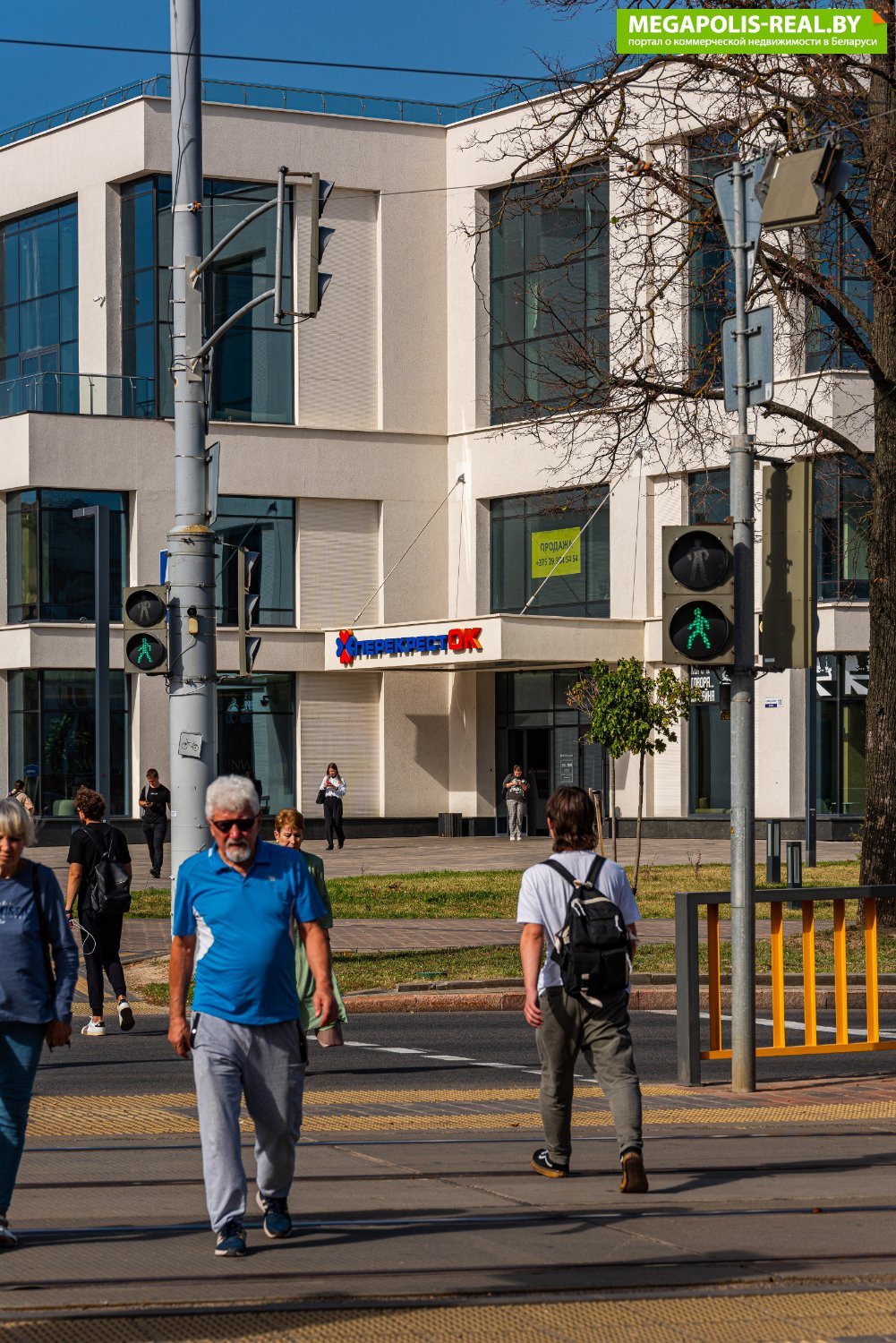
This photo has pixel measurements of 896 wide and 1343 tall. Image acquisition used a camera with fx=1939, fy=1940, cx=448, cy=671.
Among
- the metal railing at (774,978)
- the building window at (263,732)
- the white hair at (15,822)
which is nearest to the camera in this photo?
the white hair at (15,822)

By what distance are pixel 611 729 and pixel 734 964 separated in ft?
58.9

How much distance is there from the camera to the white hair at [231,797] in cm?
655

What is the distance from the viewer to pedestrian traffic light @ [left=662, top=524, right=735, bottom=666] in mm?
10508

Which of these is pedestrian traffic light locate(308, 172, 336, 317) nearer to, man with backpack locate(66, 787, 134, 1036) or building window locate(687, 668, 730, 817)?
man with backpack locate(66, 787, 134, 1036)

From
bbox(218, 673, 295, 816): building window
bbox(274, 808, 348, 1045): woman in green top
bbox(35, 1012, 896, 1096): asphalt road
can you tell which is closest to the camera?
bbox(274, 808, 348, 1045): woman in green top

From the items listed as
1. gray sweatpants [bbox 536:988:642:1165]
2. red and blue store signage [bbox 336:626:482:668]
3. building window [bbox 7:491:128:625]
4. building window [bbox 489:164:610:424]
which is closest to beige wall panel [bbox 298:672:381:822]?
red and blue store signage [bbox 336:626:482:668]

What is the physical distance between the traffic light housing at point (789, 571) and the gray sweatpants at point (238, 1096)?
485 cm

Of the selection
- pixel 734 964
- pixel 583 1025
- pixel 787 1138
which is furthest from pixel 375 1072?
pixel 583 1025

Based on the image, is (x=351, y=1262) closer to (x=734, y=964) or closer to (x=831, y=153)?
(x=734, y=964)

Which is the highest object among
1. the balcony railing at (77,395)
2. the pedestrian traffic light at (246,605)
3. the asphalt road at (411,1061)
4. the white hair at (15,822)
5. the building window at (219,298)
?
the building window at (219,298)

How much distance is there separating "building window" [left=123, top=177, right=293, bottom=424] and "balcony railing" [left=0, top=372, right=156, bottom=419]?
24cm

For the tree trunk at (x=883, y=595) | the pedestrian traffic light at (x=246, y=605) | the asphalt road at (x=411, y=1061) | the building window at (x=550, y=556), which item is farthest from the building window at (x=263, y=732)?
the asphalt road at (x=411, y=1061)

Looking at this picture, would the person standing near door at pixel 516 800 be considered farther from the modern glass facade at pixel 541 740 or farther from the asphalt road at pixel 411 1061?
the asphalt road at pixel 411 1061

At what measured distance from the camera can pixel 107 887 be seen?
1360cm
